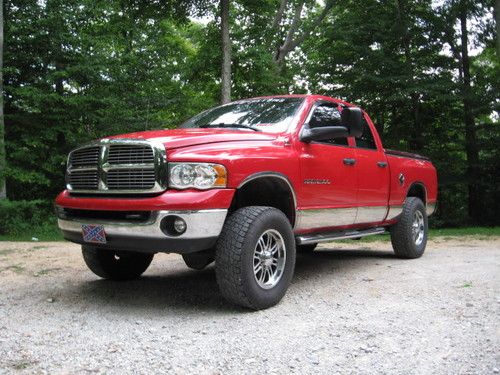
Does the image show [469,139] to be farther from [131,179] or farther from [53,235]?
[131,179]

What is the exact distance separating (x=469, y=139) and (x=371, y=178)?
497 inches

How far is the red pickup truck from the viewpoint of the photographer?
140 inches

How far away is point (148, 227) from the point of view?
3523 mm

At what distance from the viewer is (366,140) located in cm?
591

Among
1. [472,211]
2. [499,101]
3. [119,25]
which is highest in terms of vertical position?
[119,25]

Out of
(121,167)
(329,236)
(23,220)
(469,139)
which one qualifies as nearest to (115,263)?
(121,167)

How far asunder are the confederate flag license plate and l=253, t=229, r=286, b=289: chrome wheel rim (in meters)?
1.22

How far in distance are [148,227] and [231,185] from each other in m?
0.70

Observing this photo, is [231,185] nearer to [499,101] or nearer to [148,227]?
[148,227]

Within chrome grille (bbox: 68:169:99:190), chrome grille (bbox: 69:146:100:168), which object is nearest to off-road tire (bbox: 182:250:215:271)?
chrome grille (bbox: 68:169:99:190)

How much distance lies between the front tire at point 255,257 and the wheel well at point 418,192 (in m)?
3.58

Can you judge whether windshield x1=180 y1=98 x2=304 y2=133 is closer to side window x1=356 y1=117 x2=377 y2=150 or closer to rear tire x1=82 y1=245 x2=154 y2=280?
side window x1=356 y1=117 x2=377 y2=150

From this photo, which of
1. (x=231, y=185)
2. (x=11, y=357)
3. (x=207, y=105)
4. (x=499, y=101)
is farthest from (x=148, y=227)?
(x=499, y=101)

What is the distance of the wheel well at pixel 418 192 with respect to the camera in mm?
7051
